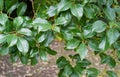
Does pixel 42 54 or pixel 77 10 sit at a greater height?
pixel 77 10

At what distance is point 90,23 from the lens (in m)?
1.26

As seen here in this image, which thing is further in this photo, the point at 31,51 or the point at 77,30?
the point at 31,51

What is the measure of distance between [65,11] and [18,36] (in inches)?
8.8

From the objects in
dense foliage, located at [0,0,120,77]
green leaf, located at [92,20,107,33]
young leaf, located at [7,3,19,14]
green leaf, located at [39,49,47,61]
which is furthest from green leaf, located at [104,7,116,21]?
young leaf, located at [7,3,19,14]

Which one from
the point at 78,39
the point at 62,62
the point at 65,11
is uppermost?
the point at 65,11

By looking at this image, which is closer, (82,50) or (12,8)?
(82,50)

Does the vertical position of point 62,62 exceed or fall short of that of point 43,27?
it falls short

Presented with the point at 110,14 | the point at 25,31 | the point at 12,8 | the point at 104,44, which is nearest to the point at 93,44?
the point at 104,44

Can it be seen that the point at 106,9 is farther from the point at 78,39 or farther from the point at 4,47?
the point at 4,47

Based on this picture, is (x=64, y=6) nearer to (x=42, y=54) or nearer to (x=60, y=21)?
(x=60, y=21)

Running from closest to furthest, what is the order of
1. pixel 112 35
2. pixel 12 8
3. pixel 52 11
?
pixel 112 35 < pixel 52 11 < pixel 12 8

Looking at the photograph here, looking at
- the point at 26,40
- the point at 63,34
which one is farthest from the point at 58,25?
the point at 26,40

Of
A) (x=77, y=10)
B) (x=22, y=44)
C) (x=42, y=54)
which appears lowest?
(x=42, y=54)

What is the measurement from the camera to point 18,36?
1.16 meters
